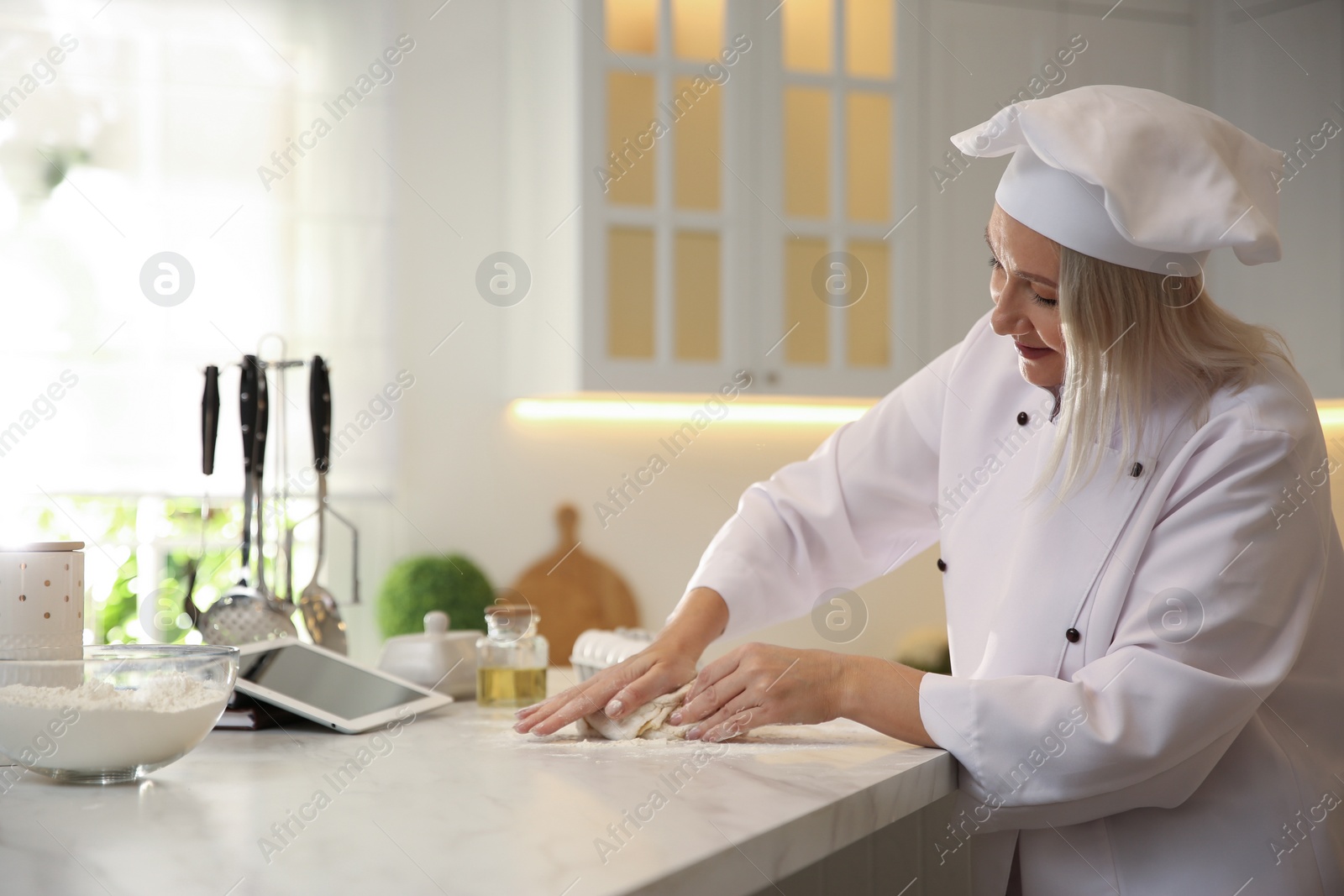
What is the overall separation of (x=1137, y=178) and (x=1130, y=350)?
17 centimetres

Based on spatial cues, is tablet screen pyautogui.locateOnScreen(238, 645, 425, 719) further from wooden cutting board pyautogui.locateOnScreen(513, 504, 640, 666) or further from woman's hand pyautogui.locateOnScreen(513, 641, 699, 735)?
wooden cutting board pyautogui.locateOnScreen(513, 504, 640, 666)

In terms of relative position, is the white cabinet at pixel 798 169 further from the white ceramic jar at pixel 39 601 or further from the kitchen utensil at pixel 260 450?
the white ceramic jar at pixel 39 601

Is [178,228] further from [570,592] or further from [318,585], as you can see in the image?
[318,585]

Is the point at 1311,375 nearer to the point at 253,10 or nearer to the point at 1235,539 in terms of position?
the point at 1235,539

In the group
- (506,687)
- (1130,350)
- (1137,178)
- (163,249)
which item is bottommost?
(506,687)

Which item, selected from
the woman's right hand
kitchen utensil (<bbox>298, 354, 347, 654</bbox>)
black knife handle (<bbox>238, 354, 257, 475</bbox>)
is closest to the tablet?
the woman's right hand

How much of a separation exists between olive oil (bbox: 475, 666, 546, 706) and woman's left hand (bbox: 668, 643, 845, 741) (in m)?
0.24

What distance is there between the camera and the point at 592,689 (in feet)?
3.30

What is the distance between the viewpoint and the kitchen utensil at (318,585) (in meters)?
1.38

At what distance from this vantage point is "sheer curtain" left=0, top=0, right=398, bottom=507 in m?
2.23

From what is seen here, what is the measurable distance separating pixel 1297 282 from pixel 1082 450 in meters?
1.90

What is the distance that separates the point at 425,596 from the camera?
235cm

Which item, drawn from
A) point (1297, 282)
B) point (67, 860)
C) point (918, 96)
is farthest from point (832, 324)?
point (67, 860)

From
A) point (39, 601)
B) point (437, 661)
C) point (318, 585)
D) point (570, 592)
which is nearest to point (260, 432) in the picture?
point (318, 585)
